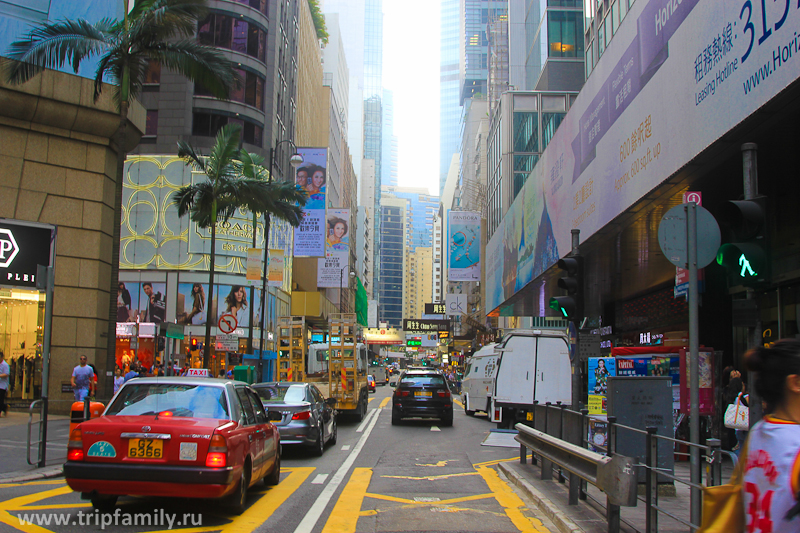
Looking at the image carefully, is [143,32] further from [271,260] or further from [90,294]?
[271,260]

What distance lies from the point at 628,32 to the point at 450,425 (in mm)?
12507

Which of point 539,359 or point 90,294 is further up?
point 90,294

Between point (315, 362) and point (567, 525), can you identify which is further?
point (315, 362)

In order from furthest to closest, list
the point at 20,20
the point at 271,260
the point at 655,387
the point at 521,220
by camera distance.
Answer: the point at 521,220 < the point at 271,260 < the point at 20,20 < the point at 655,387

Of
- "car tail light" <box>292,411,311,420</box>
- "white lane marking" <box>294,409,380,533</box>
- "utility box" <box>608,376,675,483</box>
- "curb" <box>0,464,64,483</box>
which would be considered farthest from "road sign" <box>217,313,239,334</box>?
"utility box" <box>608,376,675,483</box>

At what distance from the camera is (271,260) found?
2659cm

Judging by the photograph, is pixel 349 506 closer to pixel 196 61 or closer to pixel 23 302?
pixel 196 61

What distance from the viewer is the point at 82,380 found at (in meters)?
18.2

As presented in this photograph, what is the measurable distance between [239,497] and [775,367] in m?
A: 6.09

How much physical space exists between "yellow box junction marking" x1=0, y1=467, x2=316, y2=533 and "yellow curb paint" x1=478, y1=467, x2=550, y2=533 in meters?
2.77

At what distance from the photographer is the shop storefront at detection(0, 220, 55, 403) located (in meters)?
18.8

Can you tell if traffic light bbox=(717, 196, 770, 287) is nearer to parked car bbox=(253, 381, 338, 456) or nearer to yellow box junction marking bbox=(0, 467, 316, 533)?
yellow box junction marking bbox=(0, 467, 316, 533)

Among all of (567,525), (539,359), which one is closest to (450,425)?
(539,359)

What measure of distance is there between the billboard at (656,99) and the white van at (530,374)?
9.71 feet
